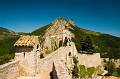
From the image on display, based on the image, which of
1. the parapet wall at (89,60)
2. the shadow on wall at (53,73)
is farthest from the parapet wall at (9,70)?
the parapet wall at (89,60)

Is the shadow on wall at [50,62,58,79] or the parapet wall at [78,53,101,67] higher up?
the parapet wall at [78,53,101,67]

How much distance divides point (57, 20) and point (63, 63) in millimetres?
54599

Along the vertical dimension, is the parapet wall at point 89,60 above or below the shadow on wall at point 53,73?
above

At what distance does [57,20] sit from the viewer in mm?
92438

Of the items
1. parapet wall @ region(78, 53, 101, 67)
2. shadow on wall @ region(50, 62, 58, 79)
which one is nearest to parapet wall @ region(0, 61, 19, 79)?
shadow on wall @ region(50, 62, 58, 79)

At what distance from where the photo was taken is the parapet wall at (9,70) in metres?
28.5

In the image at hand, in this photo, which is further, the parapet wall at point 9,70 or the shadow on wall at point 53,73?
the shadow on wall at point 53,73

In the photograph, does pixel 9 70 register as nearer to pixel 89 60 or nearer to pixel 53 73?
pixel 53 73

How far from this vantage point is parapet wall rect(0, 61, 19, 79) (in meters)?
28.5

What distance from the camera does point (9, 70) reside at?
98.0 feet

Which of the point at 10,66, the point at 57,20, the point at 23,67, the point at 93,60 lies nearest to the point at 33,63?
the point at 23,67

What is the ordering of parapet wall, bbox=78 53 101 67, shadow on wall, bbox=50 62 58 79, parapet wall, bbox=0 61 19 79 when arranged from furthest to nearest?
parapet wall, bbox=78 53 101 67 < shadow on wall, bbox=50 62 58 79 < parapet wall, bbox=0 61 19 79

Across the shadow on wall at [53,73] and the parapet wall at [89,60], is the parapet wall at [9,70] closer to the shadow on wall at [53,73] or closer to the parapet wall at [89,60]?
the shadow on wall at [53,73]

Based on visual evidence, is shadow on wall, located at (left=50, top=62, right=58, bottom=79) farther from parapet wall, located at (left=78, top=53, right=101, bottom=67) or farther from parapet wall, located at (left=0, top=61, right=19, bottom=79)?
parapet wall, located at (left=78, top=53, right=101, bottom=67)
